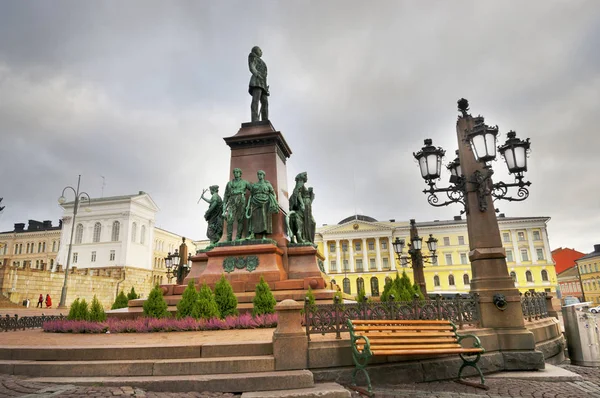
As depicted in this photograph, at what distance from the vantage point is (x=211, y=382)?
5387 mm

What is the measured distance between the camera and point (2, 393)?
4902 millimetres

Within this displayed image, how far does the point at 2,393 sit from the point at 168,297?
6999 mm

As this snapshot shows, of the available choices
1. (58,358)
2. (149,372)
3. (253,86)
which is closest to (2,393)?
(58,358)

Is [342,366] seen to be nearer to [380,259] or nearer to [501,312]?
[501,312]

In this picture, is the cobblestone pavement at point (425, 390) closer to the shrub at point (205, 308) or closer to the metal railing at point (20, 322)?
the shrub at point (205, 308)

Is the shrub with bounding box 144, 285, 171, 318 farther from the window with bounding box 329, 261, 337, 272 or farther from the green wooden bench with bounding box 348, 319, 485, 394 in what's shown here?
the window with bounding box 329, 261, 337, 272

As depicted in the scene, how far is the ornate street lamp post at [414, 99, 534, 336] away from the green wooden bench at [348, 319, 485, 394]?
1.22 metres

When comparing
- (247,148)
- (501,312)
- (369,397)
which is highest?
(247,148)

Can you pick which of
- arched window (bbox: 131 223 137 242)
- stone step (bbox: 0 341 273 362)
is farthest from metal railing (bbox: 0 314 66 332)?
arched window (bbox: 131 223 137 242)

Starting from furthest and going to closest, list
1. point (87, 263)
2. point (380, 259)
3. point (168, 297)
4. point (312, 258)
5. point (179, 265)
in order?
point (380, 259) < point (87, 263) < point (179, 265) < point (312, 258) < point (168, 297)

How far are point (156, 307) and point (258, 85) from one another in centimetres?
981

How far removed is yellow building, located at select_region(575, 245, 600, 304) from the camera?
238 feet

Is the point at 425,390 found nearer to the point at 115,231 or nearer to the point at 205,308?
the point at 205,308

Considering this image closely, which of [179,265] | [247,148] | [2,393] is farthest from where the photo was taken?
[179,265]
